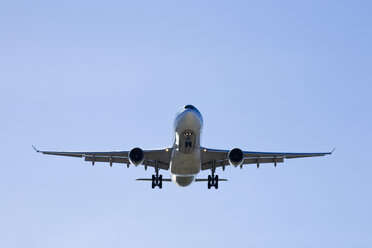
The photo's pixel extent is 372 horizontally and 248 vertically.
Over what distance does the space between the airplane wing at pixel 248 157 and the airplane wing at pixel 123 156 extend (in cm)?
259

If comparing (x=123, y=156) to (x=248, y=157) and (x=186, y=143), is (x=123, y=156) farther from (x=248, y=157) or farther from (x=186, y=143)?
(x=248, y=157)

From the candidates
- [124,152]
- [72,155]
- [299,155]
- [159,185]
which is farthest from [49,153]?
[299,155]

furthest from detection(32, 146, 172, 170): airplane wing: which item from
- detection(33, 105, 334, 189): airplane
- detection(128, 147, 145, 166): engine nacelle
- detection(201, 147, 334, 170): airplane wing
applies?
detection(201, 147, 334, 170): airplane wing

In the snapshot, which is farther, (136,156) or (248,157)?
(248,157)

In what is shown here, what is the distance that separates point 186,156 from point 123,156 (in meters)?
6.37

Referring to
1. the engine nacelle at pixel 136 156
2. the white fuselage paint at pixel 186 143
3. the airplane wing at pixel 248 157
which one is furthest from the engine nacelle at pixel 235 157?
the engine nacelle at pixel 136 156

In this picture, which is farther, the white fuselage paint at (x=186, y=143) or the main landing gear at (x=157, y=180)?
the main landing gear at (x=157, y=180)

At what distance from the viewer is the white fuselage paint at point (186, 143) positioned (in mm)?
32688

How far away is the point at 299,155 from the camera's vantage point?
130ft

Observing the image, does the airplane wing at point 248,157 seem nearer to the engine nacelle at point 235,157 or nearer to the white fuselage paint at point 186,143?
the engine nacelle at point 235,157

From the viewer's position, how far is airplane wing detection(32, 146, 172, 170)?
37562mm

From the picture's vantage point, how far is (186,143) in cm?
3328

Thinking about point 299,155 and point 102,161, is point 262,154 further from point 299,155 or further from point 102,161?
point 102,161

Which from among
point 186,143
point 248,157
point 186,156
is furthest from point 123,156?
point 248,157
